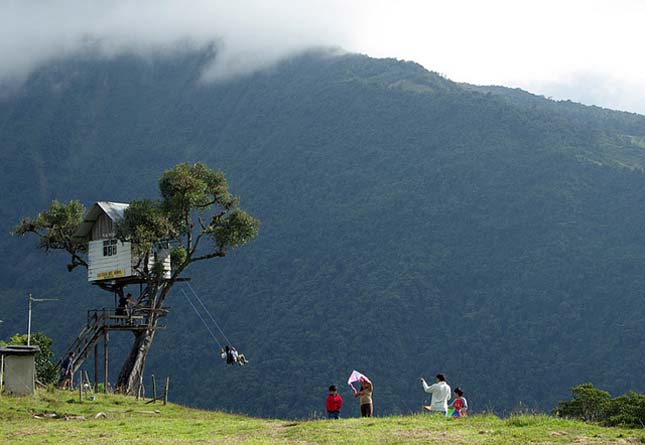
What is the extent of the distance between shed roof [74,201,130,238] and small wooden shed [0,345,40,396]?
482 inches

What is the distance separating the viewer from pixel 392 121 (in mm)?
175750

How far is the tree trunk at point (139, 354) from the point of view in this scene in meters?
46.6

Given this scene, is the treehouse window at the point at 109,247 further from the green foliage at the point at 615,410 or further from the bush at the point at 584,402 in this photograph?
the green foliage at the point at 615,410

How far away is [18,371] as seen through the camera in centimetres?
3706

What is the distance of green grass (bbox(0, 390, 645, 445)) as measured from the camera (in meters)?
21.0

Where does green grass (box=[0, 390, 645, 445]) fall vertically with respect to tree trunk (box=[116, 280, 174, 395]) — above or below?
below

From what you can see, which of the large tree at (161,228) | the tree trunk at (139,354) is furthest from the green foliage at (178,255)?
the tree trunk at (139,354)

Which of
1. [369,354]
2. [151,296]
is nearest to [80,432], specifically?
[151,296]

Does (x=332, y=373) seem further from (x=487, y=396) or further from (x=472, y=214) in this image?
(x=472, y=214)

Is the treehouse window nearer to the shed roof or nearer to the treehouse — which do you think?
the treehouse

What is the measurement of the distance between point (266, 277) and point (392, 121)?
178 ft

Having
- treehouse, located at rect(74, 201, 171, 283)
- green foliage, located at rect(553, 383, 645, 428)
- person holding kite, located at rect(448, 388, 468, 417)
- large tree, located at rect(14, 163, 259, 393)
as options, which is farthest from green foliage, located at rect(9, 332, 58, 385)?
person holding kite, located at rect(448, 388, 468, 417)

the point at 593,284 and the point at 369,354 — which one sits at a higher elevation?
the point at 593,284

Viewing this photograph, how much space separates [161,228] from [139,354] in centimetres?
726
